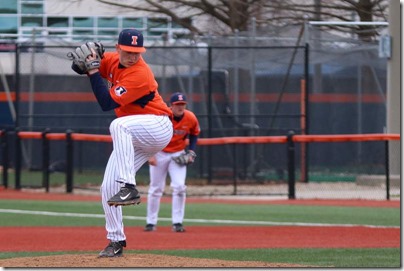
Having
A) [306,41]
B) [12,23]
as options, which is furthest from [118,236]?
[12,23]

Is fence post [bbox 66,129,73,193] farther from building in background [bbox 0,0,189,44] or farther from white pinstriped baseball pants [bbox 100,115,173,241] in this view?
white pinstriped baseball pants [bbox 100,115,173,241]

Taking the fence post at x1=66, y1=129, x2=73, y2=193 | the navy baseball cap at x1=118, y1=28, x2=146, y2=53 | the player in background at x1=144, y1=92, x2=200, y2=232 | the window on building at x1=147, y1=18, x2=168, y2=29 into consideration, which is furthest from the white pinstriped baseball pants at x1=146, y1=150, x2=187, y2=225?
the window on building at x1=147, y1=18, x2=168, y2=29

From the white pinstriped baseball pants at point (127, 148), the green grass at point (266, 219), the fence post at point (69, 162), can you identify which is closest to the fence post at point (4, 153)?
the fence post at point (69, 162)

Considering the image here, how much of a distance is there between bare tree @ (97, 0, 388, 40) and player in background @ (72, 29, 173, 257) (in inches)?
618

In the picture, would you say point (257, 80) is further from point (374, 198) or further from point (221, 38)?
point (374, 198)

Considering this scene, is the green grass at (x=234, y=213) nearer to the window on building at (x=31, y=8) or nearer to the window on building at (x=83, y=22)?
the window on building at (x=31, y=8)

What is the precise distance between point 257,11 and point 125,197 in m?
17.7

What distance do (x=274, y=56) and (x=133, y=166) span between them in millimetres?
13537

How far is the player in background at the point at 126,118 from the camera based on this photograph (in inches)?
340

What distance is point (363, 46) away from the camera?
22.0 metres

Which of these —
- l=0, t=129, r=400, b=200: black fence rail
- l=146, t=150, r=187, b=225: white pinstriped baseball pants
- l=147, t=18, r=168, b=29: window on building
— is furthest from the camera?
l=147, t=18, r=168, b=29: window on building

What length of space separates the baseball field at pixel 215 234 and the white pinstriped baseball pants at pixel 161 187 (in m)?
0.30

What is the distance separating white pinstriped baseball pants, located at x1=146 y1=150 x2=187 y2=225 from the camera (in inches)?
546

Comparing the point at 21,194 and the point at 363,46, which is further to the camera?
the point at 363,46
